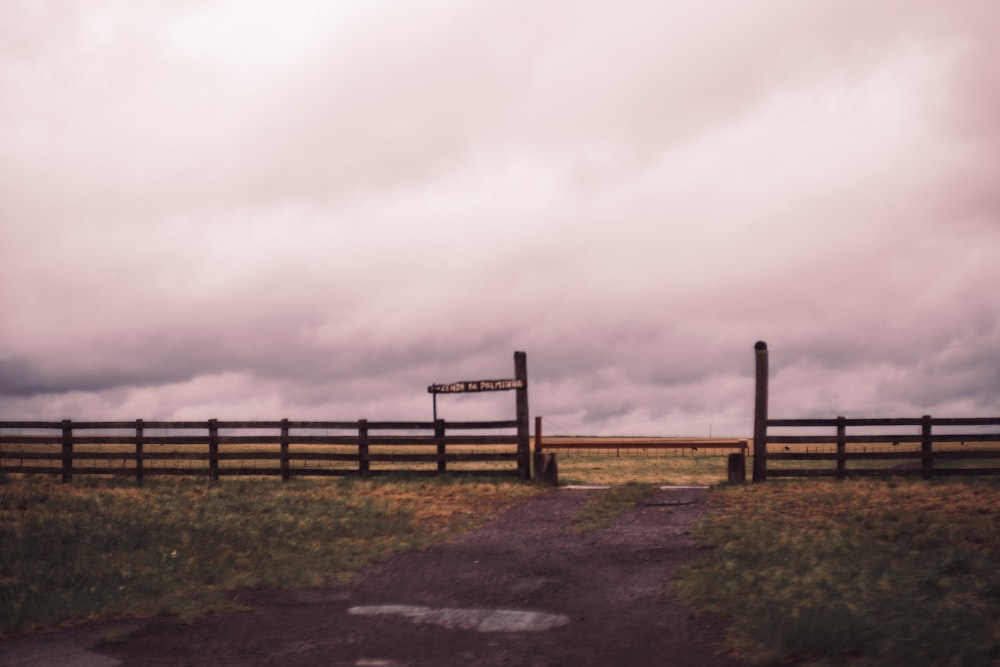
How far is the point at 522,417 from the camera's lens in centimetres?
2014

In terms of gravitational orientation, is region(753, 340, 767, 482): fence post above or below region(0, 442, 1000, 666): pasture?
above

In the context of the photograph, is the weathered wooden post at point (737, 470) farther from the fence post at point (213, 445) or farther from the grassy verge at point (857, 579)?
the fence post at point (213, 445)

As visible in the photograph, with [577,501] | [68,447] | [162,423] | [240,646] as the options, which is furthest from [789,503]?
[68,447]

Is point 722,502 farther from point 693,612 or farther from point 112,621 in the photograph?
point 112,621

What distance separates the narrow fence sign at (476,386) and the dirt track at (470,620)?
822 cm

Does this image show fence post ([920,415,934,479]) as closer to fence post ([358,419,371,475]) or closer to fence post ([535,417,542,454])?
fence post ([535,417,542,454])

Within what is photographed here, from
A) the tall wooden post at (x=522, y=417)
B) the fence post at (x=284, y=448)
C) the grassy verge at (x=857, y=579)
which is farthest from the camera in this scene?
the fence post at (x=284, y=448)

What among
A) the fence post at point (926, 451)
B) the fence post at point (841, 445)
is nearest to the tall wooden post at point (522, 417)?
the fence post at point (841, 445)

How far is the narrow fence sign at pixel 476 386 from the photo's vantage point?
794 inches

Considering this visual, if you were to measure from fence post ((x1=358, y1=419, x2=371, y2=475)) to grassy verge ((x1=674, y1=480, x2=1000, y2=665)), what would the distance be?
968 centimetres

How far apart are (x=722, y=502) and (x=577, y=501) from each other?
3.02 metres

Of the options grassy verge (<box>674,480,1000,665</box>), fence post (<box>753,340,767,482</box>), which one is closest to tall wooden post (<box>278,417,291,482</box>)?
grassy verge (<box>674,480,1000,665</box>)

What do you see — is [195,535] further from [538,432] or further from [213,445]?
[538,432]

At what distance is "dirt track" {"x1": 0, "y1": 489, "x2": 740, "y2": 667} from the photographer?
22.1 feet
